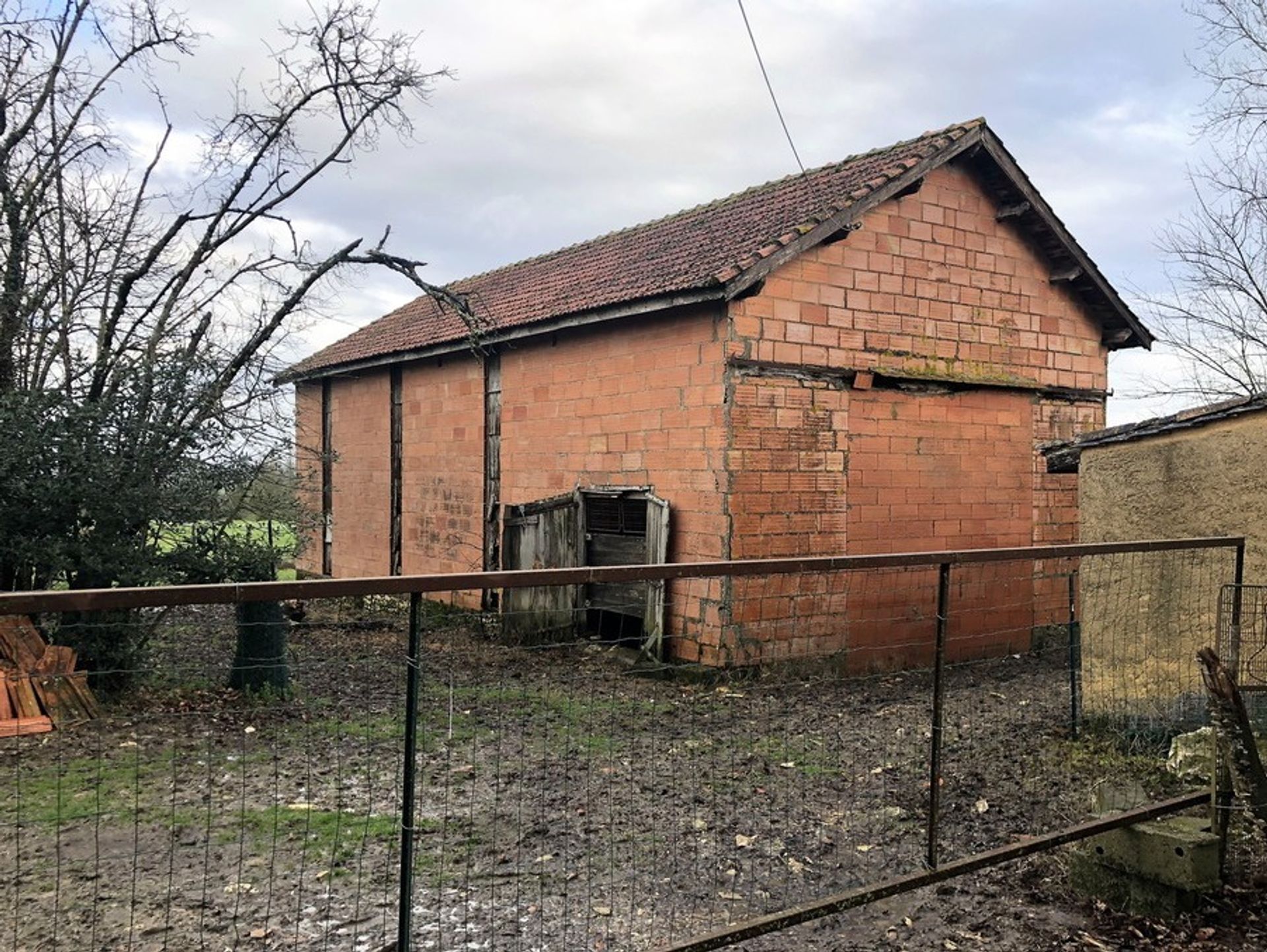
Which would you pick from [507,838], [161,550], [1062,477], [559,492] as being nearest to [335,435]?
[559,492]

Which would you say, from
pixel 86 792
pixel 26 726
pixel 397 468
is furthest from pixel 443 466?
pixel 86 792

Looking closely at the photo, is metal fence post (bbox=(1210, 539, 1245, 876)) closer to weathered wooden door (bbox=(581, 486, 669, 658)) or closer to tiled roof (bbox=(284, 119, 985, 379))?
weathered wooden door (bbox=(581, 486, 669, 658))

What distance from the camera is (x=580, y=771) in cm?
600

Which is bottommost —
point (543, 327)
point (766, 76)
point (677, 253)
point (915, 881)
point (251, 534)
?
point (915, 881)

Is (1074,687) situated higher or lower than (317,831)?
higher

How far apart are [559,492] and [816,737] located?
5.02 meters

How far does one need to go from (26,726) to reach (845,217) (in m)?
8.06

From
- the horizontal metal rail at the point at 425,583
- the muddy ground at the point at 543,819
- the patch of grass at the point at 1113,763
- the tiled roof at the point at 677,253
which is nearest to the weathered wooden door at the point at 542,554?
the muddy ground at the point at 543,819

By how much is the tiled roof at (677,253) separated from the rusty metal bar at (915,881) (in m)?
5.56

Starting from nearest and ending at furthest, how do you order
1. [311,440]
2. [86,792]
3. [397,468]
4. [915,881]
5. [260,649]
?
1. [915,881]
2. [86,792]
3. [260,649]
4. [397,468]
5. [311,440]

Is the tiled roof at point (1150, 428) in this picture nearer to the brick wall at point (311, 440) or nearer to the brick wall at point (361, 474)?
the brick wall at point (361, 474)

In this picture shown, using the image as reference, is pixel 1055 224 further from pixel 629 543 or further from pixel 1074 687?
pixel 1074 687

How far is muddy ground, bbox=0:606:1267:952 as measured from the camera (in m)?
3.80

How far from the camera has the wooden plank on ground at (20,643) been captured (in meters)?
7.05
